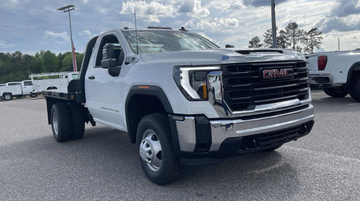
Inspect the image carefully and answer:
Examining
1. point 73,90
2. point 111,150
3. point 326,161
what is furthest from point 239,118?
point 73,90

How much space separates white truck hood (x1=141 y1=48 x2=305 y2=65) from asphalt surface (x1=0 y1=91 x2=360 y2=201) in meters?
1.39

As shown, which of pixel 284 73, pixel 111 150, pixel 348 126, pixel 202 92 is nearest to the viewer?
pixel 202 92

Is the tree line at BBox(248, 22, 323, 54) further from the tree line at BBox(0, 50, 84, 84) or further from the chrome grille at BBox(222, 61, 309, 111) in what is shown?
the tree line at BBox(0, 50, 84, 84)

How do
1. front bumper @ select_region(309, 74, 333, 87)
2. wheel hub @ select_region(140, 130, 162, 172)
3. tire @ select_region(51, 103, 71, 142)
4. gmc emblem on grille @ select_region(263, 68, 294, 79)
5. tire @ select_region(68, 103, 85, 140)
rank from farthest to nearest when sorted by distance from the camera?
front bumper @ select_region(309, 74, 333, 87) → tire @ select_region(68, 103, 85, 140) → tire @ select_region(51, 103, 71, 142) → wheel hub @ select_region(140, 130, 162, 172) → gmc emblem on grille @ select_region(263, 68, 294, 79)

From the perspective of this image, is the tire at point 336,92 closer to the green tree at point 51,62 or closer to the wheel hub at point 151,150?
the wheel hub at point 151,150

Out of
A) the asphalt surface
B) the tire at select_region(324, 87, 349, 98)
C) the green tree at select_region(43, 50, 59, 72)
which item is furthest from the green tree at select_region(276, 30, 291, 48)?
the green tree at select_region(43, 50, 59, 72)

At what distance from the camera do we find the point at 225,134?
10.4 feet

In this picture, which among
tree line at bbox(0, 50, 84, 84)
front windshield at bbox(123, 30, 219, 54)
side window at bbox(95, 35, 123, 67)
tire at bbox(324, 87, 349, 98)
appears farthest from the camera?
tree line at bbox(0, 50, 84, 84)

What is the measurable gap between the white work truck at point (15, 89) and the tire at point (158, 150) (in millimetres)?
31612

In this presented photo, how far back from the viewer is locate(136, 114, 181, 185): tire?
3.51 m

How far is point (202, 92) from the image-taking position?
3223 millimetres

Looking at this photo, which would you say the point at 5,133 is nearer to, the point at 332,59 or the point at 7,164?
the point at 7,164

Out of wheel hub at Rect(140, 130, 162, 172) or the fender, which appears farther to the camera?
the fender

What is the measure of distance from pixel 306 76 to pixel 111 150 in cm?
349
